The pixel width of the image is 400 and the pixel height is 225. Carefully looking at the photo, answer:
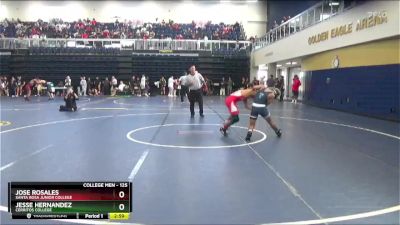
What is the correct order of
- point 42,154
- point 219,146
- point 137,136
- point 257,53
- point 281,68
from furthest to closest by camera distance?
1. point 257,53
2. point 281,68
3. point 137,136
4. point 219,146
5. point 42,154

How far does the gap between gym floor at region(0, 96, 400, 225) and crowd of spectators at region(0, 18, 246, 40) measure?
28771mm

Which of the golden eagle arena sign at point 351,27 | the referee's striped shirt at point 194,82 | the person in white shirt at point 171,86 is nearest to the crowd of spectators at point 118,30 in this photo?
the person in white shirt at point 171,86

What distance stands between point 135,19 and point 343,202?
41975mm

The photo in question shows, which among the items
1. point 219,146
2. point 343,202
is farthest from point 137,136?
point 343,202

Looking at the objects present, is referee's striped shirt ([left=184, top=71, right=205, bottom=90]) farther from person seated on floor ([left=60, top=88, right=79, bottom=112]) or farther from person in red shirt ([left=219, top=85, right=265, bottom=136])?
person seated on floor ([left=60, top=88, right=79, bottom=112])

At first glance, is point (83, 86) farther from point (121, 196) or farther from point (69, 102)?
point (121, 196)

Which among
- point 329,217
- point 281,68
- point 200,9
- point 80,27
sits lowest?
point 329,217

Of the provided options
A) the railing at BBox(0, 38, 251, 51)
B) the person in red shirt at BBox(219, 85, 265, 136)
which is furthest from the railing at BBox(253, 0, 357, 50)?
the person in red shirt at BBox(219, 85, 265, 136)

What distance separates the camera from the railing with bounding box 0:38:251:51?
36750 mm

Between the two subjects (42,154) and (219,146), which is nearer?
(42,154)

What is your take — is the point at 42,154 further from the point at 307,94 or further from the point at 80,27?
the point at 80,27

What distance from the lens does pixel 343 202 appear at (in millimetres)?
5102

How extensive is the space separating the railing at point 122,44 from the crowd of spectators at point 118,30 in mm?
1879
